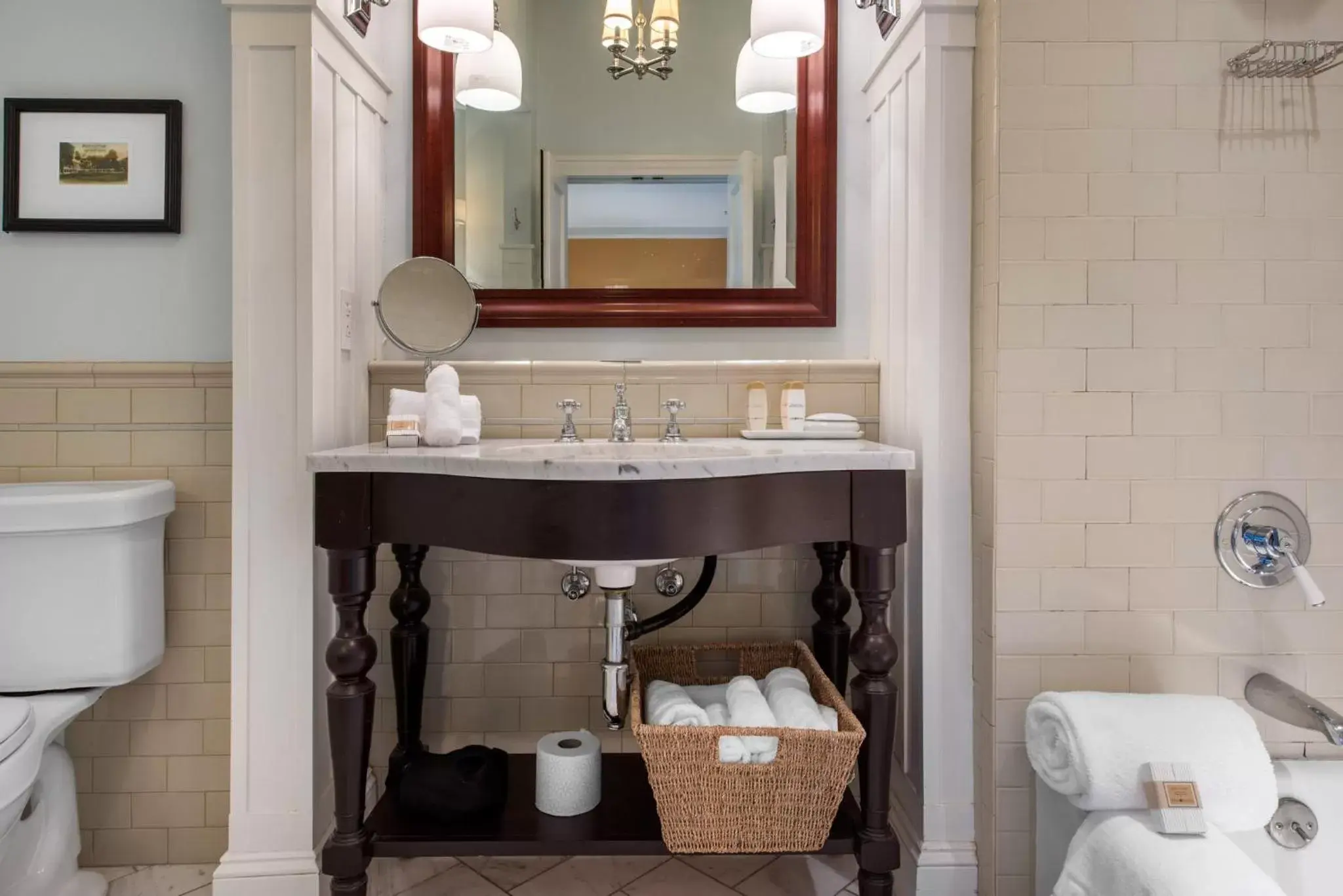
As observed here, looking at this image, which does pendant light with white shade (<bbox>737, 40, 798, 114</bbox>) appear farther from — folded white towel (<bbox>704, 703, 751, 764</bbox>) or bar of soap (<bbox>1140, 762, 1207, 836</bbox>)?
bar of soap (<bbox>1140, 762, 1207, 836</bbox>)

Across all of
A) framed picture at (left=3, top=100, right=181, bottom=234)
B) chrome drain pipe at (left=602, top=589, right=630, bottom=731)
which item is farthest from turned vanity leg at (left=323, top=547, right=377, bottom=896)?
framed picture at (left=3, top=100, right=181, bottom=234)

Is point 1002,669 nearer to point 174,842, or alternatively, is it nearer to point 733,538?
point 733,538

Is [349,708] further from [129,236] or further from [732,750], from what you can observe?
[129,236]

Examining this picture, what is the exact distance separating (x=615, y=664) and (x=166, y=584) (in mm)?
983

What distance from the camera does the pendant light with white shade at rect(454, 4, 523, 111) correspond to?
71.2 inches

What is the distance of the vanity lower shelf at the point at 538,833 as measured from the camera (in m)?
1.35

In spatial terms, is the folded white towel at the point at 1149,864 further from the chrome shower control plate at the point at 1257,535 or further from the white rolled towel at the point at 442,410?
the white rolled towel at the point at 442,410

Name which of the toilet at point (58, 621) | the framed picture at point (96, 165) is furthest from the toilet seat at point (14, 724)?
the framed picture at point (96, 165)

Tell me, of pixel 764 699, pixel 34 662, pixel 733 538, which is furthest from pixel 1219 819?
pixel 34 662

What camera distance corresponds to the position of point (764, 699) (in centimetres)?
149

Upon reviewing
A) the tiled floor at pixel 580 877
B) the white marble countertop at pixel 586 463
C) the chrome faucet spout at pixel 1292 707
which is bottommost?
the tiled floor at pixel 580 877

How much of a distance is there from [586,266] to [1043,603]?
1180mm

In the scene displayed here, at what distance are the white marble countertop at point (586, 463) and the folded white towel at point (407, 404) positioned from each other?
7cm

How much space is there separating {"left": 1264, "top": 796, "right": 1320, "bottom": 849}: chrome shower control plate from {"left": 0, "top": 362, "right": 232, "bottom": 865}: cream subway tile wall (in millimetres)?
1960
